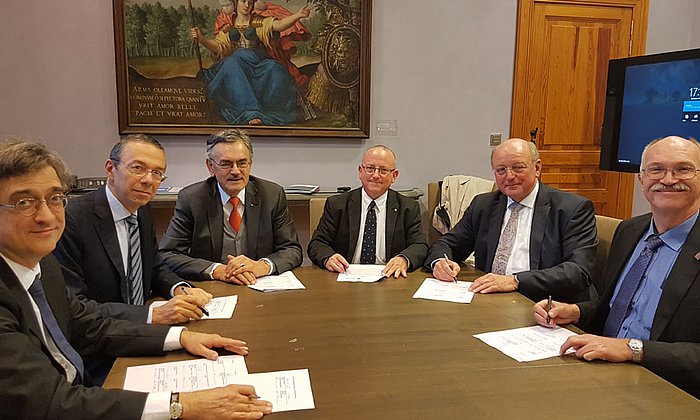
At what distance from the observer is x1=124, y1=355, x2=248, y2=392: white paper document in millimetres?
1228

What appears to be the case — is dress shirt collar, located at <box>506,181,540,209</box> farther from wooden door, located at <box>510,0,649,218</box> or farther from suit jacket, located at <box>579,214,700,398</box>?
wooden door, located at <box>510,0,649,218</box>

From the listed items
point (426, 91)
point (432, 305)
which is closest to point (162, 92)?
point (426, 91)

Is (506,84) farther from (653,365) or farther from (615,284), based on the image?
(653,365)

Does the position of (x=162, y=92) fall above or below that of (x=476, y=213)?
above

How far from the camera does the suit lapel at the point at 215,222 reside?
2.53 m

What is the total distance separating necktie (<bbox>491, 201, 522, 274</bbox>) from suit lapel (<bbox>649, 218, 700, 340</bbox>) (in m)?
0.88

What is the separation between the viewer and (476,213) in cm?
266

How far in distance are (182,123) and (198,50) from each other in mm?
580

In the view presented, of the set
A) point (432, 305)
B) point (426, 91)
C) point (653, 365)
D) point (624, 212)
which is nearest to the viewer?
point (653, 365)

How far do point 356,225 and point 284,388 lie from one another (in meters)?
1.62

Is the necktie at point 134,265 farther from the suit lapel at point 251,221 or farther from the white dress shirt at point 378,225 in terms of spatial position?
the white dress shirt at point 378,225

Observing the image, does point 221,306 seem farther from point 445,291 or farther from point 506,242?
point 506,242

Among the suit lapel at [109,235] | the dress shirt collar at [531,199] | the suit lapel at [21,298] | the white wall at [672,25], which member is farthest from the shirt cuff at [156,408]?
the white wall at [672,25]

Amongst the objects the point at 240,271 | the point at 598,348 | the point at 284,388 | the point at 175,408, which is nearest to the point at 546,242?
the point at 598,348
